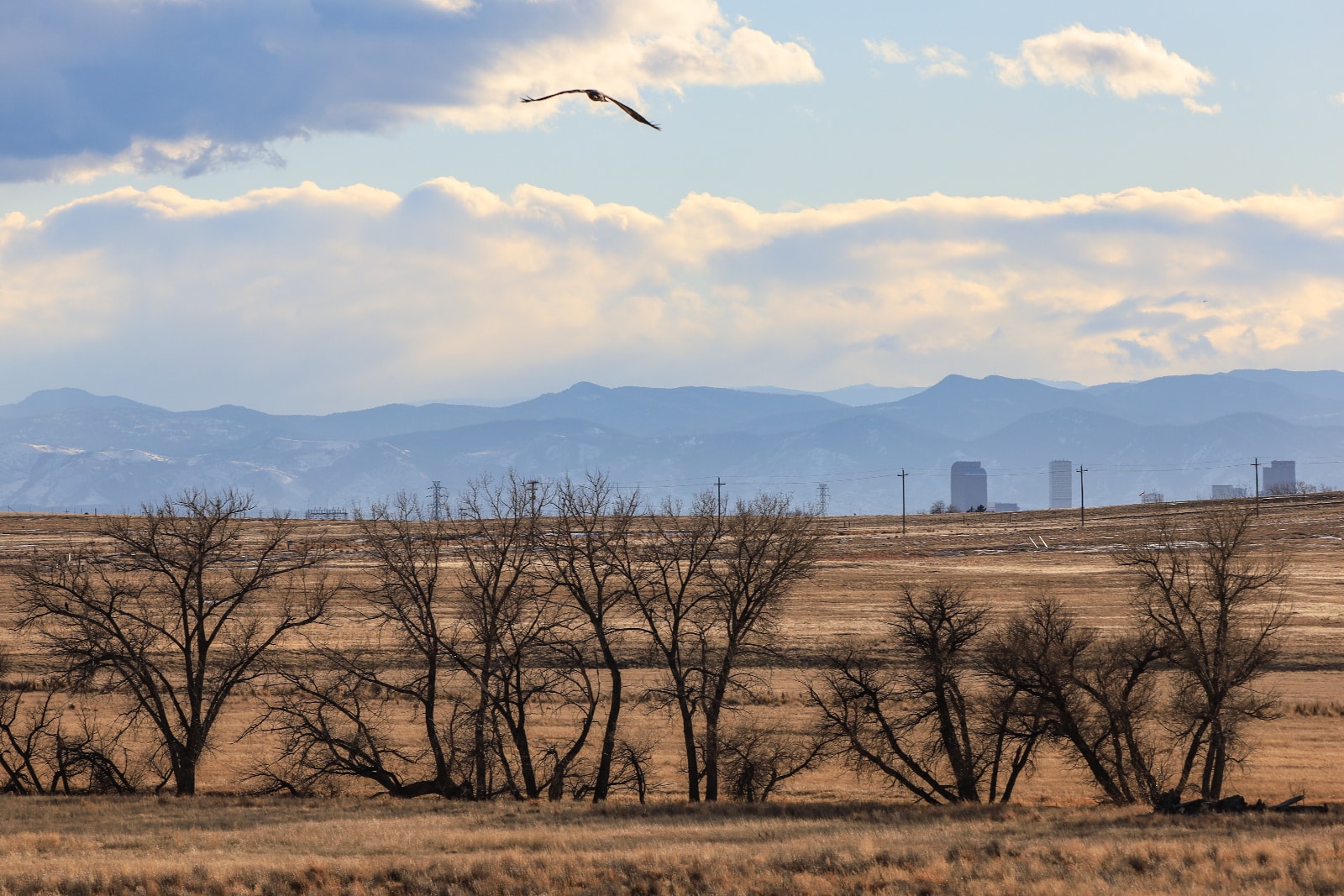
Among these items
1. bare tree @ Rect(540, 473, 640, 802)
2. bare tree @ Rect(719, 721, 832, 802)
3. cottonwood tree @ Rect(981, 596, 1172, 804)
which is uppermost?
bare tree @ Rect(540, 473, 640, 802)

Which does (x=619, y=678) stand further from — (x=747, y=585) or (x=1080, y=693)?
(x=1080, y=693)

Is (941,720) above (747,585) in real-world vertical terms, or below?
below

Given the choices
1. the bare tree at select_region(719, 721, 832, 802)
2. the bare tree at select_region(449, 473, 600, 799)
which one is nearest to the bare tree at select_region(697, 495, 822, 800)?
the bare tree at select_region(719, 721, 832, 802)

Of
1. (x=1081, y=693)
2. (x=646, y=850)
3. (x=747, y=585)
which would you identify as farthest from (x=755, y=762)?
(x=646, y=850)

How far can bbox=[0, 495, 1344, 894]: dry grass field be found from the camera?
2422 centimetres

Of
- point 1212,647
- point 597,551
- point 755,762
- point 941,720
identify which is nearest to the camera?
point 941,720

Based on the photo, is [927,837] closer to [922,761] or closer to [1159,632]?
[922,761]

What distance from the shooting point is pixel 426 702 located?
1666 inches

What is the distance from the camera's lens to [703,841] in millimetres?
30359

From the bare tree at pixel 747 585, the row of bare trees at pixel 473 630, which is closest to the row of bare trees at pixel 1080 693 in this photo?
the bare tree at pixel 747 585

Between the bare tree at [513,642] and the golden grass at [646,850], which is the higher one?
the bare tree at [513,642]

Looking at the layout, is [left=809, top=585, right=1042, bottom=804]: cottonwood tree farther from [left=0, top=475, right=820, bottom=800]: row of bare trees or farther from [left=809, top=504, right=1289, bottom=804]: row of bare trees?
[left=0, top=475, right=820, bottom=800]: row of bare trees

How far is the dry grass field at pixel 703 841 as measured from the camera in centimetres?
2422

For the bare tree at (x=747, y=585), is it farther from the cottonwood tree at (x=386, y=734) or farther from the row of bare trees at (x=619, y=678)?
the cottonwood tree at (x=386, y=734)
